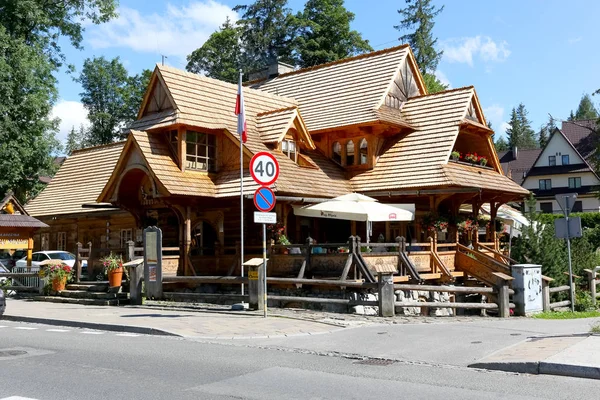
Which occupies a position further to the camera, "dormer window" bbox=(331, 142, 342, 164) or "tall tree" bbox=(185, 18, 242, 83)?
"tall tree" bbox=(185, 18, 242, 83)

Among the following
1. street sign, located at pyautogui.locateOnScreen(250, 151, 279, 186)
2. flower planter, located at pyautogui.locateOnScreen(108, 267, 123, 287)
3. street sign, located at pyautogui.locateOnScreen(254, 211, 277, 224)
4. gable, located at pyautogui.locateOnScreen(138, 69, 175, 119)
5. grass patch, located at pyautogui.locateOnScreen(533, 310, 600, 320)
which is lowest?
grass patch, located at pyautogui.locateOnScreen(533, 310, 600, 320)

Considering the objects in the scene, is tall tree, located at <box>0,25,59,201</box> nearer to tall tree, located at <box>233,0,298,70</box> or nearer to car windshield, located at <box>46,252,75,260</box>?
car windshield, located at <box>46,252,75,260</box>

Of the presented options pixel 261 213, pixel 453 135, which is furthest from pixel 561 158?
pixel 261 213

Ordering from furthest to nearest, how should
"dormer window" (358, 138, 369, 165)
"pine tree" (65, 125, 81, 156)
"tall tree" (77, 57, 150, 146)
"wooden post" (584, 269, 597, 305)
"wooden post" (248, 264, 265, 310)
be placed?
1. "pine tree" (65, 125, 81, 156)
2. "tall tree" (77, 57, 150, 146)
3. "dormer window" (358, 138, 369, 165)
4. "wooden post" (584, 269, 597, 305)
5. "wooden post" (248, 264, 265, 310)

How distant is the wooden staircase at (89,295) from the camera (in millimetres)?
20625

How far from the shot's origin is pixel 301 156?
26625 millimetres

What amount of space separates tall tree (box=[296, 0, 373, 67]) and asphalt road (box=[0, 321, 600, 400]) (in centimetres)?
4442

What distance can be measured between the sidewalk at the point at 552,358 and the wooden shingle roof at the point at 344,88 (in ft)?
53.7

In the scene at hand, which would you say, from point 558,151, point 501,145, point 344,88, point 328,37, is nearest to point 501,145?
point 501,145

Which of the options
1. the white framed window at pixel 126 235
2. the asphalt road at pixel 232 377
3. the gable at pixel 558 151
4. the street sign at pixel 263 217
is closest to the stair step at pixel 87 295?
the street sign at pixel 263 217

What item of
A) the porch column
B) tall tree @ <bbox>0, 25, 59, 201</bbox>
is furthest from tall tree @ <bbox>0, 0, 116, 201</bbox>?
the porch column

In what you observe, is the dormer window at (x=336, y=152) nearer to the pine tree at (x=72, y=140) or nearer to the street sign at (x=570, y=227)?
the street sign at (x=570, y=227)

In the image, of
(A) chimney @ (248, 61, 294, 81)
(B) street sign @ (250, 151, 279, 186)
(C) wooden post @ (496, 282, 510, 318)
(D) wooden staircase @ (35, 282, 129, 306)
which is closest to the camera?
(B) street sign @ (250, 151, 279, 186)

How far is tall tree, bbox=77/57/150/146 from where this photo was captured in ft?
211
